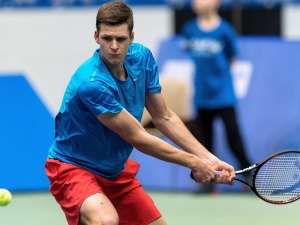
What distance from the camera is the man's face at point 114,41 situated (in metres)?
5.64

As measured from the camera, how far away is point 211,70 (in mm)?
10336

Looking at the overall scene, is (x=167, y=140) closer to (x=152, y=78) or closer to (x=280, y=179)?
(x=280, y=179)

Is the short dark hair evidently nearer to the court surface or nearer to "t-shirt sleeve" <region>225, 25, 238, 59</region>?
the court surface

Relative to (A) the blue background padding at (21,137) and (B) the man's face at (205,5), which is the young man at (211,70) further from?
(A) the blue background padding at (21,137)

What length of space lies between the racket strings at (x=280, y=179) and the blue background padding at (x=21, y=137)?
4243mm

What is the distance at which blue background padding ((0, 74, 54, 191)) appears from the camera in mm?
10055

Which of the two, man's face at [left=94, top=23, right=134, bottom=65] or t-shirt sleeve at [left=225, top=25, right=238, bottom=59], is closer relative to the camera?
man's face at [left=94, top=23, right=134, bottom=65]

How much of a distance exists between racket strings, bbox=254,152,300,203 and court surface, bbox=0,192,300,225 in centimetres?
222

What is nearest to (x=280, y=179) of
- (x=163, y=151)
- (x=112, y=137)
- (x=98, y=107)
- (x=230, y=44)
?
(x=163, y=151)

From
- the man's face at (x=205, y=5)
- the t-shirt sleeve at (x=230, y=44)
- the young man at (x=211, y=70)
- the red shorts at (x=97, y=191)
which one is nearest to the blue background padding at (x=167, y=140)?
the young man at (x=211, y=70)

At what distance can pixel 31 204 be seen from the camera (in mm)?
9633

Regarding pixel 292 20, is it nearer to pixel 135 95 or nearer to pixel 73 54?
pixel 73 54

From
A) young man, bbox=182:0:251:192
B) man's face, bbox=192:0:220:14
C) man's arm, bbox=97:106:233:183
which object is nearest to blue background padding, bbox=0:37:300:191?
young man, bbox=182:0:251:192

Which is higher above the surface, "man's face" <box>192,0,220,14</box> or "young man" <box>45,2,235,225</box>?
→ "young man" <box>45,2,235,225</box>
